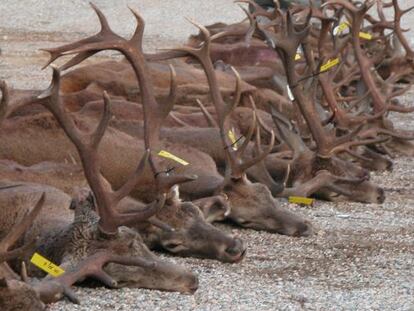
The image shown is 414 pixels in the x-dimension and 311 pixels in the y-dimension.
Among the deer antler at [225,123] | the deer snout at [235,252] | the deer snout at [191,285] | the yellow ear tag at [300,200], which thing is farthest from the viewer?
the yellow ear tag at [300,200]

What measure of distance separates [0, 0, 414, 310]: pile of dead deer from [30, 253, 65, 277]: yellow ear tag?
50mm

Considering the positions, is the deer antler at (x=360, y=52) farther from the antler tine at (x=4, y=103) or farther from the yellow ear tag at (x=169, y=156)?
the antler tine at (x=4, y=103)

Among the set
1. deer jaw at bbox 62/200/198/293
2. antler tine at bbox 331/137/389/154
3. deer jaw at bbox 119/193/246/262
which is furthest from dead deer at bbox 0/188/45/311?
antler tine at bbox 331/137/389/154

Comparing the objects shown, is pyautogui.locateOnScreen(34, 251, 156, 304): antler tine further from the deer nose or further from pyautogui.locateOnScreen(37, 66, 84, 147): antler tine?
the deer nose

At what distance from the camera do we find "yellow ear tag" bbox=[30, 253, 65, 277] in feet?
23.1

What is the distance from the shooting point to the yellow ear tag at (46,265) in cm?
704

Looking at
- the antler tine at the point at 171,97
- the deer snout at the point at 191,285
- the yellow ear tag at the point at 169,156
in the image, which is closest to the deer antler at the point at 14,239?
the deer snout at the point at 191,285

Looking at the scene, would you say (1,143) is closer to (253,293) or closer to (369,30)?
(253,293)

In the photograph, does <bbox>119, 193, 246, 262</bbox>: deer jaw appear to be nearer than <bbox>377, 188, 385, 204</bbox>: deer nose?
Yes

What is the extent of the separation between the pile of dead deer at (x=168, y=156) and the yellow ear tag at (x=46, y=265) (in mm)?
50

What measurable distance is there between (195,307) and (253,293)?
1.66 ft

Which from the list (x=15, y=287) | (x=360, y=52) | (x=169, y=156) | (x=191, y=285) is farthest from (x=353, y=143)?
(x=15, y=287)

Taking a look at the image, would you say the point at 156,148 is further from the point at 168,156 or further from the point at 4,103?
the point at 4,103

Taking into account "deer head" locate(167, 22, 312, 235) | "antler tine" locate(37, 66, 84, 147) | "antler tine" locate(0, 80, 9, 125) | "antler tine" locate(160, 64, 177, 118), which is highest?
"antler tine" locate(0, 80, 9, 125)
